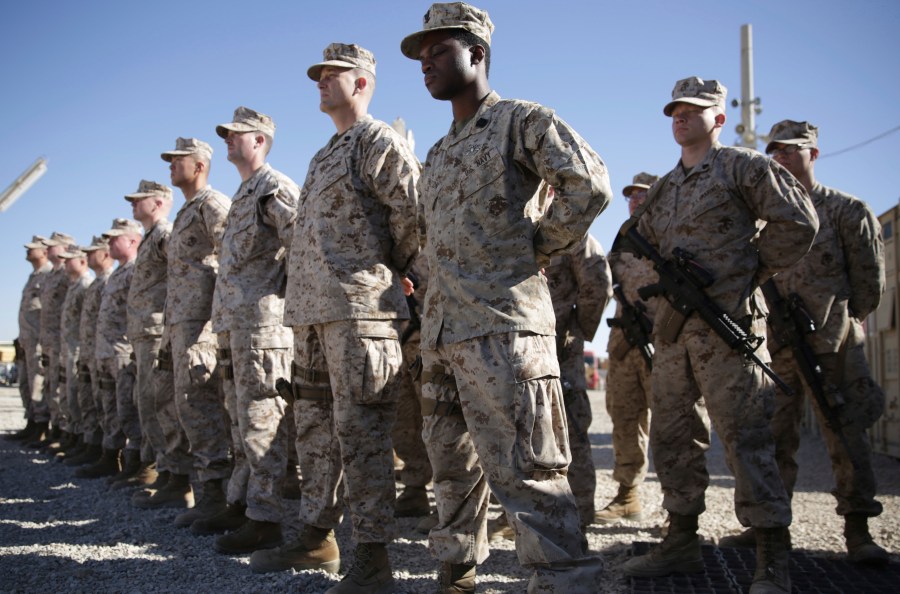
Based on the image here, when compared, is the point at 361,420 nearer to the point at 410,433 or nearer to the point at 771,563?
the point at 771,563

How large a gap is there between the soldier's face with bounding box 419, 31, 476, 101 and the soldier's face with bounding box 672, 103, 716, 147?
5.25 feet

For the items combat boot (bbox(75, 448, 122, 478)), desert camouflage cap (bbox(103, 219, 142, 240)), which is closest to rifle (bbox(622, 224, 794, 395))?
desert camouflage cap (bbox(103, 219, 142, 240))

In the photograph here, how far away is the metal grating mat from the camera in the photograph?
3809 mm

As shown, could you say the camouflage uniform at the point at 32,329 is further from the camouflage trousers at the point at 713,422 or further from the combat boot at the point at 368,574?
the camouflage trousers at the point at 713,422

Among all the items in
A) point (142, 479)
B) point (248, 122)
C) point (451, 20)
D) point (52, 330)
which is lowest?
point (142, 479)

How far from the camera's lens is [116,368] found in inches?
310

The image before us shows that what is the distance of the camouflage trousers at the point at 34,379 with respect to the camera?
38.4 ft

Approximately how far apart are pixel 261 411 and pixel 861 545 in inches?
148

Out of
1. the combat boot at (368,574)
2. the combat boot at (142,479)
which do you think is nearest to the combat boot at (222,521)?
the combat boot at (368,574)

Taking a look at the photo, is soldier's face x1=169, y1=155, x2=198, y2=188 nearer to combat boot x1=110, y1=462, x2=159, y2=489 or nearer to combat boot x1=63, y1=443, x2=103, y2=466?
combat boot x1=110, y1=462, x2=159, y2=489

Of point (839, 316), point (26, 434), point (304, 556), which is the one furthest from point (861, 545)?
point (26, 434)

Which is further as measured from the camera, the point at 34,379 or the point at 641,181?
the point at 34,379

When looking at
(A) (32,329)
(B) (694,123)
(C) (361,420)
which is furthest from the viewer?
(A) (32,329)

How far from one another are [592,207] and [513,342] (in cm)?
62
